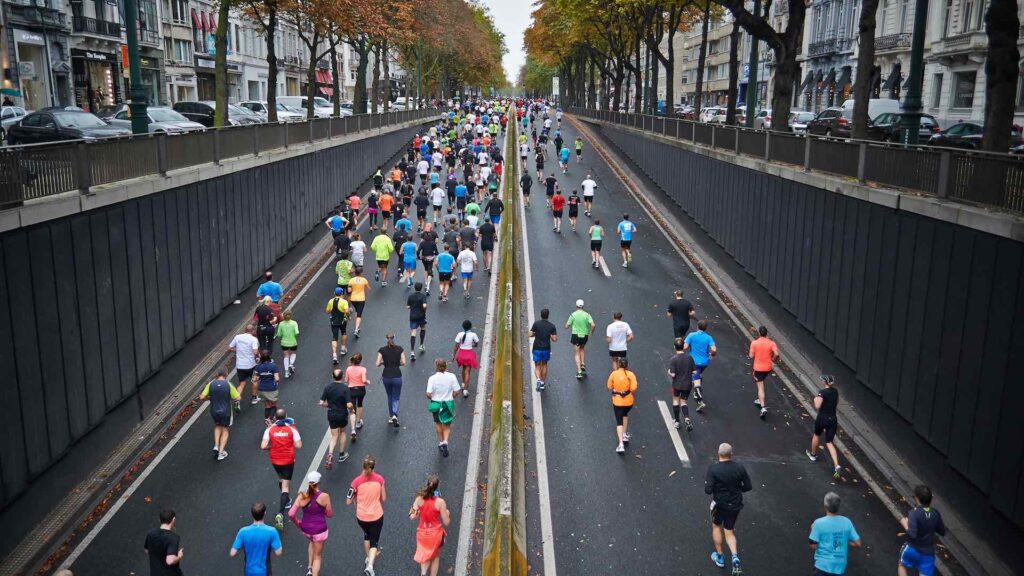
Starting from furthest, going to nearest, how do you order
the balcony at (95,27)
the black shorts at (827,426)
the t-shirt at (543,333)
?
the balcony at (95,27), the t-shirt at (543,333), the black shorts at (827,426)

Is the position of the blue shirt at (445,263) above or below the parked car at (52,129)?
below

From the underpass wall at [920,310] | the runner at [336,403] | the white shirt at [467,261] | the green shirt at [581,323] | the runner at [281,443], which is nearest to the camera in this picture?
the underpass wall at [920,310]

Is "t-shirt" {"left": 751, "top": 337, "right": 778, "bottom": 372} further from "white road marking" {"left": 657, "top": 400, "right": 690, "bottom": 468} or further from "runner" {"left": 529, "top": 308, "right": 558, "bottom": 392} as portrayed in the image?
"runner" {"left": 529, "top": 308, "right": 558, "bottom": 392}

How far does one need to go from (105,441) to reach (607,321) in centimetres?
1265

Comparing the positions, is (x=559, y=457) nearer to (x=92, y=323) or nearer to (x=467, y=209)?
(x=92, y=323)

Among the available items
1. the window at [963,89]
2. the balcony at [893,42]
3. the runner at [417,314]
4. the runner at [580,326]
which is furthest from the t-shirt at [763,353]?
the balcony at [893,42]

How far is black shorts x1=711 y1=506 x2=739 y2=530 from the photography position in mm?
11138

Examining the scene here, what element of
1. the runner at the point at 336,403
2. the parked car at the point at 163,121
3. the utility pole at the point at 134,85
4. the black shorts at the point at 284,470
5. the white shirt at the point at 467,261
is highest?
the utility pole at the point at 134,85

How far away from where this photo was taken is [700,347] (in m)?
16.3

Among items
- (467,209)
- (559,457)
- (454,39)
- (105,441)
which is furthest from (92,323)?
(454,39)

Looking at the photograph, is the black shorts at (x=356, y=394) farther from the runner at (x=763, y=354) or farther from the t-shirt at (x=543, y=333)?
the runner at (x=763, y=354)

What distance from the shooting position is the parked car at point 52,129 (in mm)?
25016

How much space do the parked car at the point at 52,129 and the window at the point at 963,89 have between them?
4174 cm

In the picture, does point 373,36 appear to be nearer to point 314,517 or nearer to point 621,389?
point 621,389
